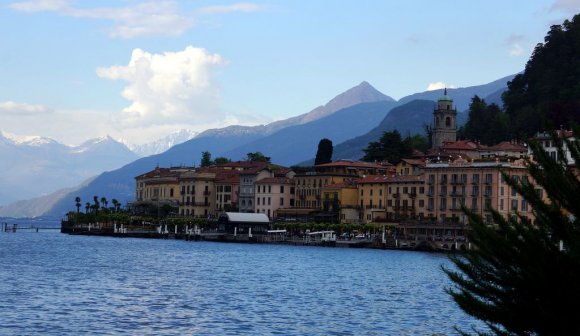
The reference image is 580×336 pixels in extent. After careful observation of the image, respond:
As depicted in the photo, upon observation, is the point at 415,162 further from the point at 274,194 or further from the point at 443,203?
the point at 274,194

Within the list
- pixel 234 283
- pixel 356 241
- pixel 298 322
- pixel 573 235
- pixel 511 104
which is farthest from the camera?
pixel 511 104

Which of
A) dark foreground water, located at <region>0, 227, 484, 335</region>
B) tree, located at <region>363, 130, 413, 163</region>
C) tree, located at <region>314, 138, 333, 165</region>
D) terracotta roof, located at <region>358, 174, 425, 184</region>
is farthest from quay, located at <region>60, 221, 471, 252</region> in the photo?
tree, located at <region>363, 130, 413, 163</region>

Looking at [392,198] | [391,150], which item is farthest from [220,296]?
[391,150]

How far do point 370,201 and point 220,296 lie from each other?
96688 mm

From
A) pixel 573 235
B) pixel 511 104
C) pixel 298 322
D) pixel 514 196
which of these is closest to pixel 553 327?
pixel 573 235

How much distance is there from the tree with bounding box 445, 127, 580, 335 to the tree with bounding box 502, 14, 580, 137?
154479mm

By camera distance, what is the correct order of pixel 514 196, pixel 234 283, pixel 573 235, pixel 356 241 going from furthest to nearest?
pixel 356 241 → pixel 514 196 → pixel 234 283 → pixel 573 235

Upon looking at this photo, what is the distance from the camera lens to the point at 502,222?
855 inches

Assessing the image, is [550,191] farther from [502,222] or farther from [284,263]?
[284,263]

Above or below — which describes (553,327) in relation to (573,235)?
below

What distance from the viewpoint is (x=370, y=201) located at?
545 feet

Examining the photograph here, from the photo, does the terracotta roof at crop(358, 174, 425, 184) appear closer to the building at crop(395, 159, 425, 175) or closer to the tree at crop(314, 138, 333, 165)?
the building at crop(395, 159, 425, 175)

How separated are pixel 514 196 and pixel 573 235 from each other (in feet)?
403

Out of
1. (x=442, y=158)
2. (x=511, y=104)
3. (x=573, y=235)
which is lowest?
(x=573, y=235)
